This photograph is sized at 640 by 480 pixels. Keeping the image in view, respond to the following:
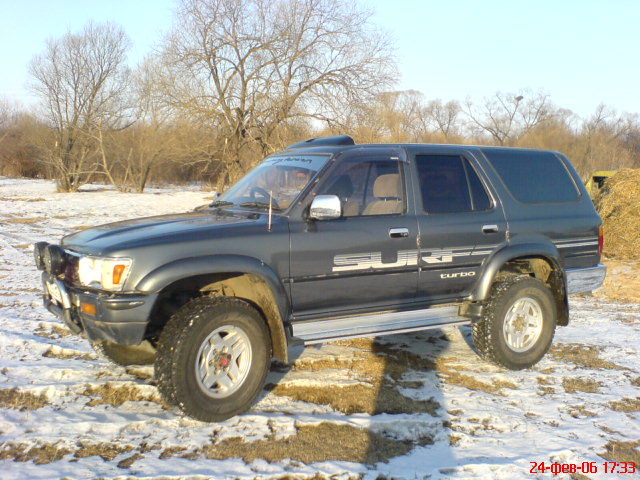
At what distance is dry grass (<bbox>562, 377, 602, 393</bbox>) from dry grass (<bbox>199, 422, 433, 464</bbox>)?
1.68 m

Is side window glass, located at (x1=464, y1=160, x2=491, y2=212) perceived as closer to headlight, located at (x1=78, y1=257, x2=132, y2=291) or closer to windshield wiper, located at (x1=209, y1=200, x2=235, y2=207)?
windshield wiper, located at (x1=209, y1=200, x2=235, y2=207)


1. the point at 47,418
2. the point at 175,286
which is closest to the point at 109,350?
the point at 47,418

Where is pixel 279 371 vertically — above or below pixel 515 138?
below

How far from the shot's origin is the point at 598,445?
12.2ft

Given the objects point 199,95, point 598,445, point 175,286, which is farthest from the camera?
point 199,95

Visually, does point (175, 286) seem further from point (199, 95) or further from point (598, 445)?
point (199, 95)

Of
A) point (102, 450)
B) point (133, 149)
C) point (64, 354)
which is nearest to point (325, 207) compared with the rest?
point (102, 450)

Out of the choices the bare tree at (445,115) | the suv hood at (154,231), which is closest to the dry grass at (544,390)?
the suv hood at (154,231)

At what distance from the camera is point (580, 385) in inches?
190

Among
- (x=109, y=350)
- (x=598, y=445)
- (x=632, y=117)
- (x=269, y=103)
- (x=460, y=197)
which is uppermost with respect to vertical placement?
(x=632, y=117)

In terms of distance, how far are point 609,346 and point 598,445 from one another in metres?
2.57

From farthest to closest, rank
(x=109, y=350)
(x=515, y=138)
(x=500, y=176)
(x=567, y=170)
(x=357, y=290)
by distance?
(x=515, y=138) < (x=567, y=170) < (x=500, y=176) < (x=109, y=350) < (x=357, y=290)

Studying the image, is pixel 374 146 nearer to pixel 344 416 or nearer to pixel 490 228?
pixel 490 228

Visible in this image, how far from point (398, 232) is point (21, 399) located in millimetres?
3088
